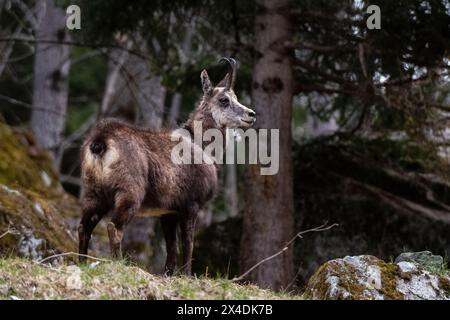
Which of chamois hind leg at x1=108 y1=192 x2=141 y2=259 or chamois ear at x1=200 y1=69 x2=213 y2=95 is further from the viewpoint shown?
chamois ear at x1=200 y1=69 x2=213 y2=95

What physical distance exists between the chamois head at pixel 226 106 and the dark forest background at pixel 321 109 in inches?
44.8

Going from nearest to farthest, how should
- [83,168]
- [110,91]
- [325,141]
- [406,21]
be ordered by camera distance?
1. [83,168]
2. [406,21]
3. [325,141]
4. [110,91]

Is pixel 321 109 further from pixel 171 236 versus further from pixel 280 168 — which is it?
pixel 171 236

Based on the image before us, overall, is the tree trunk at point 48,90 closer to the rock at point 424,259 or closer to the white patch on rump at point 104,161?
the white patch on rump at point 104,161

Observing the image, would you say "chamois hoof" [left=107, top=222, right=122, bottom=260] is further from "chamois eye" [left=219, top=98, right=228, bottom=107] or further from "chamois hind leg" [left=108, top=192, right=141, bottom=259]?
"chamois eye" [left=219, top=98, right=228, bottom=107]

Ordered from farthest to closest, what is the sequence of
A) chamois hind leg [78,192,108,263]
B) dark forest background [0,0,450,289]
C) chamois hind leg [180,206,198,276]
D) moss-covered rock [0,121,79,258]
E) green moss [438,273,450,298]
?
dark forest background [0,0,450,289] → moss-covered rock [0,121,79,258] → chamois hind leg [180,206,198,276] → chamois hind leg [78,192,108,263] → green moss [438,273,450,298]

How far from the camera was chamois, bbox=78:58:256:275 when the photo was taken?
8531 mm

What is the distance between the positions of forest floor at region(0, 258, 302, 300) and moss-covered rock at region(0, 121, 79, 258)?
105 cm

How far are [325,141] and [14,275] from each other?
25.0 ft

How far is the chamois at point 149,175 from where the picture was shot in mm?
8531

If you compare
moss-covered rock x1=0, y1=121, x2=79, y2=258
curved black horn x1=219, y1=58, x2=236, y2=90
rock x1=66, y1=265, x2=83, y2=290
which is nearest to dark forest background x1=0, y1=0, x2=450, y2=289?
curved black horn x1=219, y1=58, x2=236, y2=90

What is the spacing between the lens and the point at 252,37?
13.0 m
